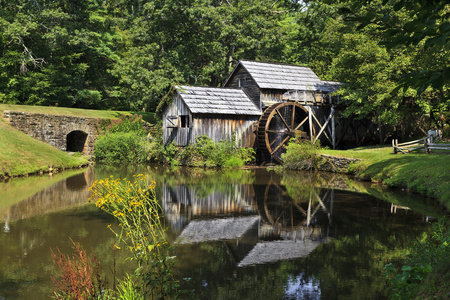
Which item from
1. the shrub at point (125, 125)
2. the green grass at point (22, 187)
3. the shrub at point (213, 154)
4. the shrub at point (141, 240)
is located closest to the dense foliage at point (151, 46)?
the shrub at point (125, 125)

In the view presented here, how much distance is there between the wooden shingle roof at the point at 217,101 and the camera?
26141mm

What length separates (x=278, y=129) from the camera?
2891 cm

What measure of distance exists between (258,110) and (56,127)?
43.7 feet

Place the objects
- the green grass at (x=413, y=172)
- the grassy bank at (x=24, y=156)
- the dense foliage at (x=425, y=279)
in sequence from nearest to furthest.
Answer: the dense foliage at (x=425, y=279), the green grass at (x=413, y=172), the grassy bank at (x=24, y=156)

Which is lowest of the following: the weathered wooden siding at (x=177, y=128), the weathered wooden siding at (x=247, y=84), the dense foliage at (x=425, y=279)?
the dense foliage at (x=425, y=279)

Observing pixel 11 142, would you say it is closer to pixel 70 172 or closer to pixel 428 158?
pixel 70 172

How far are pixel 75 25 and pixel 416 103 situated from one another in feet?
87.3

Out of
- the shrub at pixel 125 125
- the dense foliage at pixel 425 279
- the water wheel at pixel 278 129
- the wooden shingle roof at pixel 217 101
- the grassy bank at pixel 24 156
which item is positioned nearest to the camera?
the dense foliage at pixel 425 279

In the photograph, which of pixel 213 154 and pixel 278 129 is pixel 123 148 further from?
pixel 278 129

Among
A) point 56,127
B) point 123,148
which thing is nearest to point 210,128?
point 123,148

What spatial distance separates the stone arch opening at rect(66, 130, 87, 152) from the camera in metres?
31.4

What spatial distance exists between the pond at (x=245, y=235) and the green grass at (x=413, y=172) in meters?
0.55

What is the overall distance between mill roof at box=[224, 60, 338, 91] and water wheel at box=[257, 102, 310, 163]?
1594 millimetres

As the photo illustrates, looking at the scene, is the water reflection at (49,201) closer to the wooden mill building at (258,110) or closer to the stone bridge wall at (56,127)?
the wooden mill building at (258,110)
